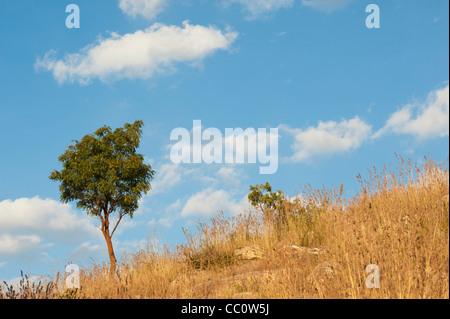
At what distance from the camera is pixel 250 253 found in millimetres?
9594

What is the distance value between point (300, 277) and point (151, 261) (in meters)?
4.64

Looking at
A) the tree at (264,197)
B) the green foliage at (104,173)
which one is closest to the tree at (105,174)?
→ the green foliage at (104,173)

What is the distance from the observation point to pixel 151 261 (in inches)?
407

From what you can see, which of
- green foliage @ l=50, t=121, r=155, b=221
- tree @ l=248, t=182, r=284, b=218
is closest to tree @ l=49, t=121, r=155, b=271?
green foliage @ l=50, t=121, r=155, b=221

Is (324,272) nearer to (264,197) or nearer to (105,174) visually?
(264,197)

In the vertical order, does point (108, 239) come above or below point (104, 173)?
below

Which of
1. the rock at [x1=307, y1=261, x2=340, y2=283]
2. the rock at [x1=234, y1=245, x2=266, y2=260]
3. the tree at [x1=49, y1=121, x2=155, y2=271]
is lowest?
the rock at [x1=307, y1=261, x2=340, y2=283]

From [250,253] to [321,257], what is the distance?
6.79 feet

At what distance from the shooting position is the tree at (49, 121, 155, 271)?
78.8ft

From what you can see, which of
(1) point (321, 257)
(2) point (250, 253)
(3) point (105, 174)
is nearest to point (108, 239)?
(3) point (105, 174)

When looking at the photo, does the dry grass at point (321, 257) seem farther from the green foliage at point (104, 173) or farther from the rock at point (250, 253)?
the green foliage at point (104, 173)

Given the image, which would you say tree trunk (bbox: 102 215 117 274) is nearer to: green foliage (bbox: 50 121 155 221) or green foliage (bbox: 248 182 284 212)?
green foliage (bbox: 50 121 155 221)

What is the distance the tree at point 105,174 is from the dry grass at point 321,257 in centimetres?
1437

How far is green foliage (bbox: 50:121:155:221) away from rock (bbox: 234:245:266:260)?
15.4 m
